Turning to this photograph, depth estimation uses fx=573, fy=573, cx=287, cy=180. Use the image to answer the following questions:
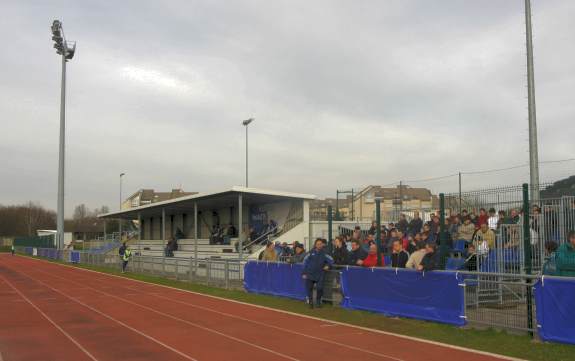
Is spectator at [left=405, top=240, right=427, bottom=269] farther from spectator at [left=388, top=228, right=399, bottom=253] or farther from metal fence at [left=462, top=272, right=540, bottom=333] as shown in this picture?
spectator at [left=388, top=228, right=399, bottom=253]

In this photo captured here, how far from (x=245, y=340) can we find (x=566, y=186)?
870cm

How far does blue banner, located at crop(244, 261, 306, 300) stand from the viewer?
17.0 meters

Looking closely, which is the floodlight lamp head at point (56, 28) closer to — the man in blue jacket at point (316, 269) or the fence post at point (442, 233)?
the man in blue jacket at point (316, 269)

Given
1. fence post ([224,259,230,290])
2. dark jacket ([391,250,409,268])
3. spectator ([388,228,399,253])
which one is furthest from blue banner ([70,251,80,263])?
dark jacket ([391,250,409,268])

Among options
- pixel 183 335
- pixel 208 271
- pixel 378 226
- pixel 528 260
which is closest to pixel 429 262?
pixel 528 260

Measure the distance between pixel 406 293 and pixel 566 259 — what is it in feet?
11.9

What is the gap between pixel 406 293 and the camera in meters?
12.8

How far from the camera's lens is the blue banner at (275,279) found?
55.7ft

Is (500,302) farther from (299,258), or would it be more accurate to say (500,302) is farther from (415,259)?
(299,258)

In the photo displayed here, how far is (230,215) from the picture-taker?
3600cm

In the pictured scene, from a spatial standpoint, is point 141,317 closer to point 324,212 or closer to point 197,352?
point 197,352

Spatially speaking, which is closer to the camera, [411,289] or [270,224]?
[411,289]

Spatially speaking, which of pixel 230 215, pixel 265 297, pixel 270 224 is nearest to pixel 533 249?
pixel 265 297

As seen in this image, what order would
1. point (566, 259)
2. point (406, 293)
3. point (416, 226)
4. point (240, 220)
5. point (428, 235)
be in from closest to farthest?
point (566, 259) < point (406, 293) < point (428, 235) < point (416, 226) < point (240, 220)
